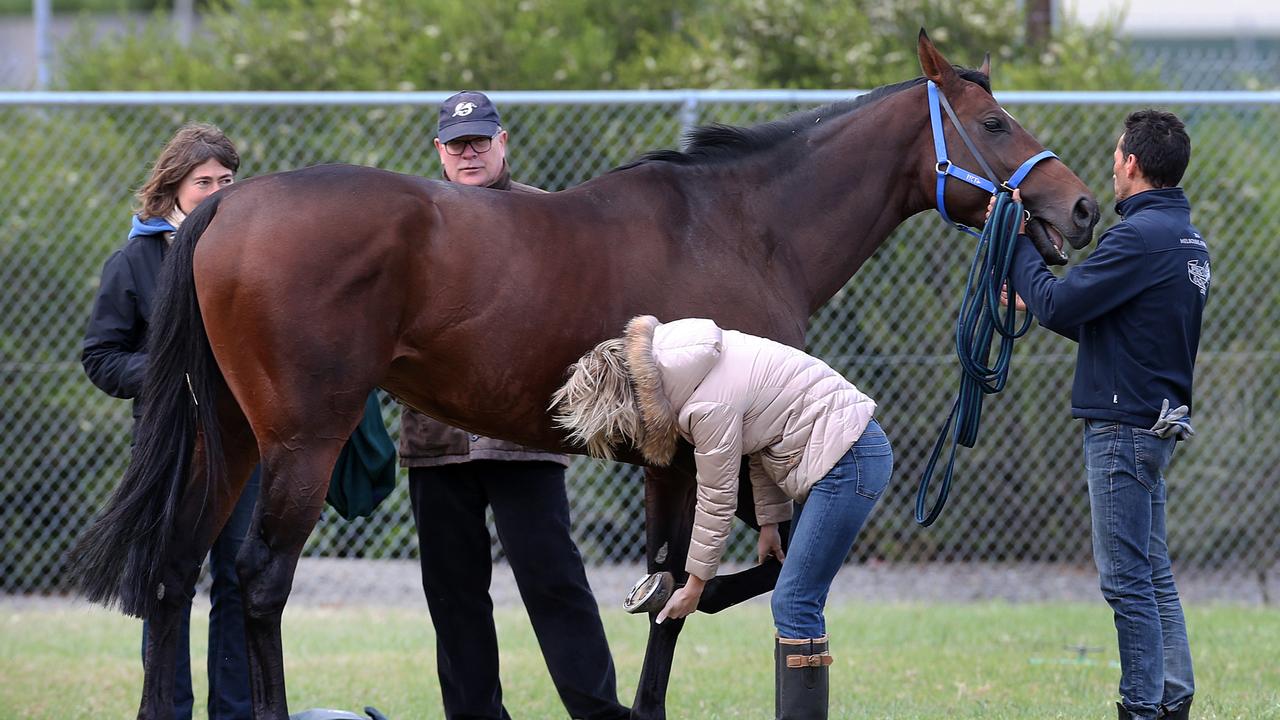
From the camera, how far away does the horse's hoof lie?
3701mm

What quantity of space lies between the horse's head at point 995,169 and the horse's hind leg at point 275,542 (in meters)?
2.01

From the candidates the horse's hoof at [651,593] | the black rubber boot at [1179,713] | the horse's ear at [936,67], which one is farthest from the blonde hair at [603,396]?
the black rubber boot at [1179,713]

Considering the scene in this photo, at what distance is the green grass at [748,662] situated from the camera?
4.98 meters

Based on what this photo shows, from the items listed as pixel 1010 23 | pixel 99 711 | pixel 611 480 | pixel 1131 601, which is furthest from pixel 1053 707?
pixel 1010 23

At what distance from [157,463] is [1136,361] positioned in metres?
2.84

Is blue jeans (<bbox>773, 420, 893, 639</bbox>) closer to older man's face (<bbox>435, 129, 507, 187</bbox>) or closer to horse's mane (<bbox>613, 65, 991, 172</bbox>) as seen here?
horse's mane (<bbox>613, 65, 991, 172</bbox>)

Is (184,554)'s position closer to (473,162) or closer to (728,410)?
(473,162)

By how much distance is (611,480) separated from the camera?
7.04 m

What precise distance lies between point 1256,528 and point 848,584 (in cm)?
221

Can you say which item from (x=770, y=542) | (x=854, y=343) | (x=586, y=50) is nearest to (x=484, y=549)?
(x=770, y=542)

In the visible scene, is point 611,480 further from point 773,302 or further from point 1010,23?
point 1010,23

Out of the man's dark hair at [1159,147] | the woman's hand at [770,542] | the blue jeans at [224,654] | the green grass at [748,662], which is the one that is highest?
the man's dark hair at [1159,147]

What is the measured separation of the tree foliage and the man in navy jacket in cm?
424

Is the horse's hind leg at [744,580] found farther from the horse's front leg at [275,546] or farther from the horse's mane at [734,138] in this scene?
the horse's front leg at [275,546]
